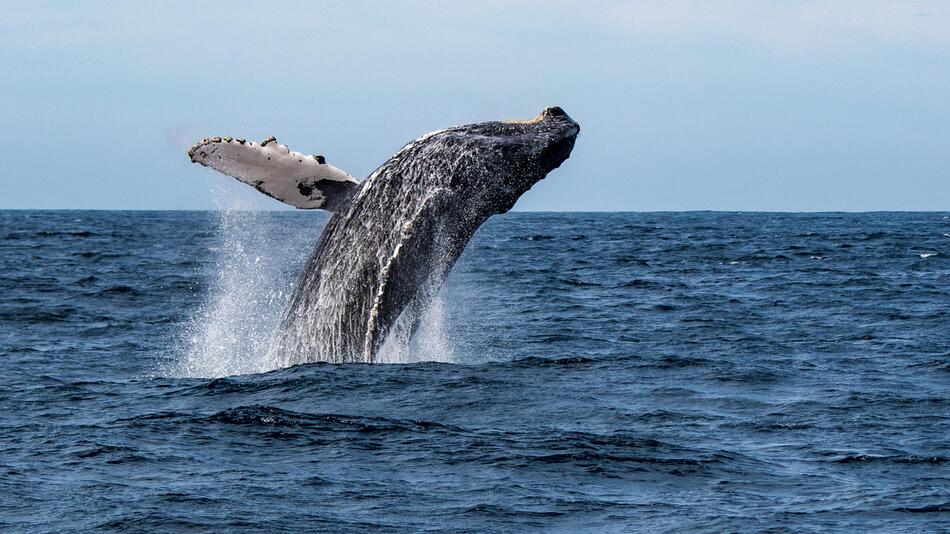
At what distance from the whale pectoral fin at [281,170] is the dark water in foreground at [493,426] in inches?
54.0

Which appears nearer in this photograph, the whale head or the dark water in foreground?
the dark water in foreground

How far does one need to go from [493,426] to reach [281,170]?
266cm

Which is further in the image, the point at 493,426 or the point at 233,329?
the point at 233,329

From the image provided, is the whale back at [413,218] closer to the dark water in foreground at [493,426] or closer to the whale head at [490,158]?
the whale head at [490,158]

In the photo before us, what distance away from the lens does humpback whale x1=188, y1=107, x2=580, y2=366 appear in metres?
9.41

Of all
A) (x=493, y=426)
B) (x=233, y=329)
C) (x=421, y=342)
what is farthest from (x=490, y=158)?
(x=233, y=329)

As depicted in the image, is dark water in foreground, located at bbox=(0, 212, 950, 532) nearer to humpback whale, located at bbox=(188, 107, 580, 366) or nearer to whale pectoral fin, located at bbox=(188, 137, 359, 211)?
humpback whale, located at bbox=(188, 107, 580, 366)

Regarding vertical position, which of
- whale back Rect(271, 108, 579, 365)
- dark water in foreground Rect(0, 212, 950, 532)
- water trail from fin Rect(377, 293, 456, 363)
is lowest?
dark water in foreground Rect(0, 212, 950, 532)

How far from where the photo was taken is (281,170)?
9.71 meters

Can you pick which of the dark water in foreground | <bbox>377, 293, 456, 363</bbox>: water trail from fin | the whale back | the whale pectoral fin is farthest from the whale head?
the dark water in foreground

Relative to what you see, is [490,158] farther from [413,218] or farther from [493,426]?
[493,426]

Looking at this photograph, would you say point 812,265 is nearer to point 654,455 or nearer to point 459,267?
point 459,267

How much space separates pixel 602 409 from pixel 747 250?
3189cm

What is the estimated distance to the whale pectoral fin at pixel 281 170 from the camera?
9.62m
